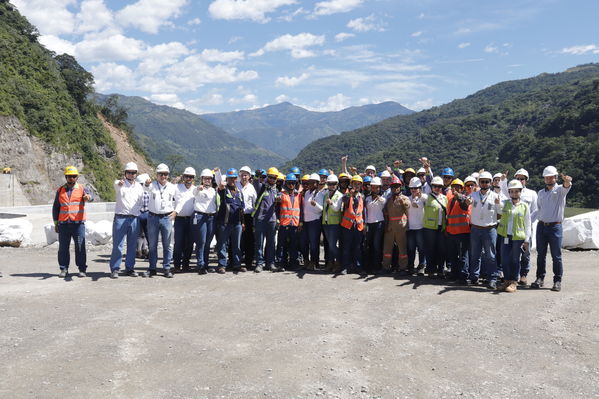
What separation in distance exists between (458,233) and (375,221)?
1.62 meters

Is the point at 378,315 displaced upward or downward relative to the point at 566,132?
downward

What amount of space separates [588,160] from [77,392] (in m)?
57.2

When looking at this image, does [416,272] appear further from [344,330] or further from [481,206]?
[344,330]

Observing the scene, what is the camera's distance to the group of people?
8312 millimetres

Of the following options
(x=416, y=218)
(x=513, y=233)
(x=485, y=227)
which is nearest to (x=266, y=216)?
(x=416, y=218)

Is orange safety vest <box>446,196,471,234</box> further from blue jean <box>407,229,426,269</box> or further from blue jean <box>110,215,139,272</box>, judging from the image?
blue jean <box>110,215,139,272</box>

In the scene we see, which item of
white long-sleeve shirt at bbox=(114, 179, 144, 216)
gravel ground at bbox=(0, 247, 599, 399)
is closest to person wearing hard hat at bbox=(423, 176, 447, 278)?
gravel ground at bbox=(0, 247, 599, 399)

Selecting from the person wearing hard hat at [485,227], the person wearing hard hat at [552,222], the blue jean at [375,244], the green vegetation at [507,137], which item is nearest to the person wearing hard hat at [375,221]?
the blue jean at [375,244]

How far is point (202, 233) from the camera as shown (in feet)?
30.6

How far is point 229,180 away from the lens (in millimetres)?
9547

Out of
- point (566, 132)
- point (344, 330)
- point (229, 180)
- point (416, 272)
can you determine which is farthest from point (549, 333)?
point (566, 132)

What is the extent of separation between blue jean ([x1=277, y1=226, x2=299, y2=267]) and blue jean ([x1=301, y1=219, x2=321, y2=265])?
191 mm

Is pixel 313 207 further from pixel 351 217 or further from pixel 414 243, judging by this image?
pixel 414 243

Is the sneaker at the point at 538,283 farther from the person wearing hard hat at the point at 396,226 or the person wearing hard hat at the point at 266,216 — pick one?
the person wearing hard hat at the point at 266,216
